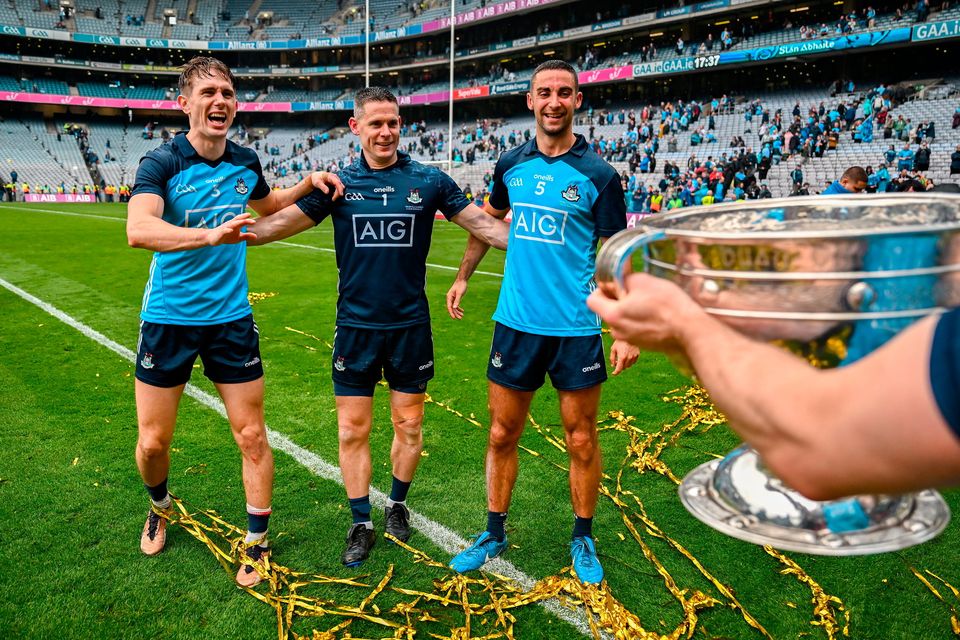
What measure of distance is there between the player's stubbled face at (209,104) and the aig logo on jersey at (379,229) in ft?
2.52

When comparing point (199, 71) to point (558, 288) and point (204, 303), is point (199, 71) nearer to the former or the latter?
point (204, 303)

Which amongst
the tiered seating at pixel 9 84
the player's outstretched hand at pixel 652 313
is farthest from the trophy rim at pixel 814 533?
the tiered seating at pixel 9 84

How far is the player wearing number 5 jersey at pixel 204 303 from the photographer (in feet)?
10.0

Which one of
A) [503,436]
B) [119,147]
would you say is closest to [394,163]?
[503,436]

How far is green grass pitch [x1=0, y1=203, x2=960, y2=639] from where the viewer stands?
2.77 meters

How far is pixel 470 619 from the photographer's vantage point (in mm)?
2768

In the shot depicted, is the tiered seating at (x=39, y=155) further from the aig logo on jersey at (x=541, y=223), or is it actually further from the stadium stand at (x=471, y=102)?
the aig logo on jersey at (x=541, y=223)

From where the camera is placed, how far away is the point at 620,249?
2.87ft

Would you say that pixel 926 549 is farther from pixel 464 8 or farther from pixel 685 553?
pixel 464 8

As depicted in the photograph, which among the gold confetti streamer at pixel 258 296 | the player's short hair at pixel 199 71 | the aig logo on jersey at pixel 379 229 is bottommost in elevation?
the gold confetti streamer at pixel 258 296

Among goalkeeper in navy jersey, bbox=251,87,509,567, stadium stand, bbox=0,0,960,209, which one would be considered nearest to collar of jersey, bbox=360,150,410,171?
goalkeeper in navy jersey, bbox=251,87,509,567

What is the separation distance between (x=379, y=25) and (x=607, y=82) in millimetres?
24890

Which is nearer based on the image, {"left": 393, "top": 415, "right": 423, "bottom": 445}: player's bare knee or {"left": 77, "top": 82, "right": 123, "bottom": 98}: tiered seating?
{"left": 393, "top": 415, "right": 423, "bottom": 445}: player's bare knee

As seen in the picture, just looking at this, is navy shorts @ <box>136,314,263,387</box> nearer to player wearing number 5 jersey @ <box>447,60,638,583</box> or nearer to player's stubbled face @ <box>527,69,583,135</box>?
player wearing number 5 jersey @ <box>447,60,638,583</box>
